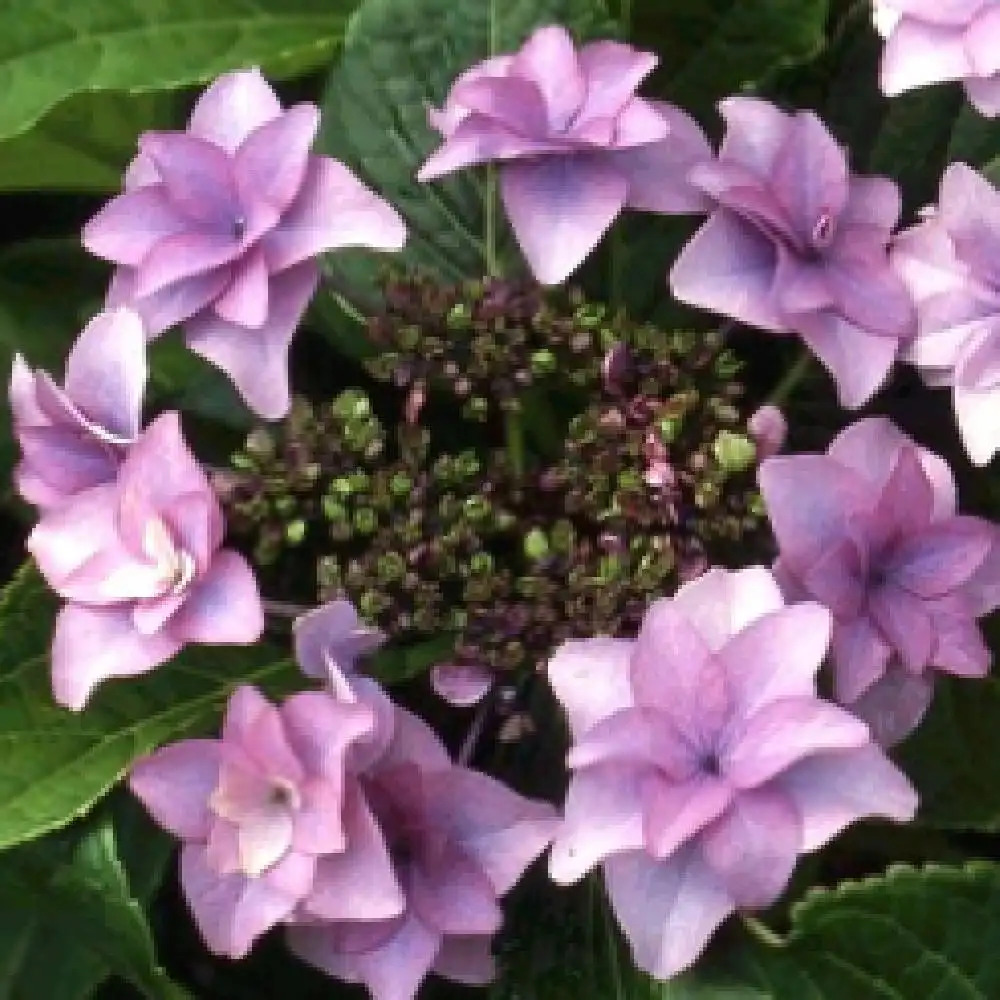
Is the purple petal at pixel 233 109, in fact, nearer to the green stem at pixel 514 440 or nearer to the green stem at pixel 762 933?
the green stem at pixel 514 440

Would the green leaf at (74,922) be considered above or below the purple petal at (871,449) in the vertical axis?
below

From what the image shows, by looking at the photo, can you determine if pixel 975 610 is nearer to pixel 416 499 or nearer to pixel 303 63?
pixel 416 499

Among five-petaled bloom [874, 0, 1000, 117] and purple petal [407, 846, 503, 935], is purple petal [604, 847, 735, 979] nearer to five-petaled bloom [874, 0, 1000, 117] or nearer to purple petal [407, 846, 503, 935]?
purple petal [407, 846, 503, 935]

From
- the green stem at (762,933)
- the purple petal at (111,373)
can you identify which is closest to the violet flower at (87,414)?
the purple petal at (111,373)

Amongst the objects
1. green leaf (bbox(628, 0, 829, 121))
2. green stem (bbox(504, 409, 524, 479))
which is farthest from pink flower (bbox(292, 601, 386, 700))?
green leaf (bbox(628, 0, 829, 121))

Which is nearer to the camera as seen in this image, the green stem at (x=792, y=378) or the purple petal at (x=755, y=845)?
the purple petal at (x=755, y=845)

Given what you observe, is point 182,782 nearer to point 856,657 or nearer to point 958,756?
point 856,657
